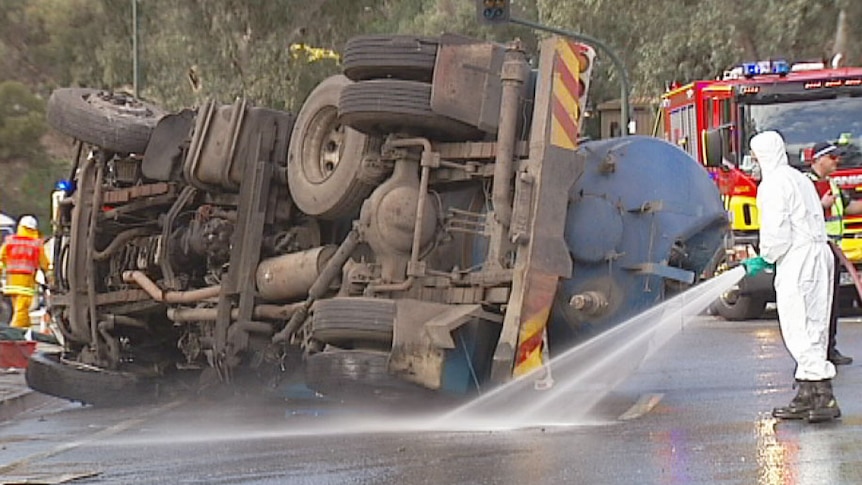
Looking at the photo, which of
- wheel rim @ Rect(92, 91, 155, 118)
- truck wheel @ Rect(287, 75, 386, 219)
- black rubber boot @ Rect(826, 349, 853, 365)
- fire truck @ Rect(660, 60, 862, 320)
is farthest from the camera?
fire truck @ Rect(660, 60, 862, 320)

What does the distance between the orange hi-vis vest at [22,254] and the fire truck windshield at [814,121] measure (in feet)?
26.8

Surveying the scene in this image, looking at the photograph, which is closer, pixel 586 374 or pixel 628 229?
pixel 628 229

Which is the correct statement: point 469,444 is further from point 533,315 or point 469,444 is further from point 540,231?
point 540,231

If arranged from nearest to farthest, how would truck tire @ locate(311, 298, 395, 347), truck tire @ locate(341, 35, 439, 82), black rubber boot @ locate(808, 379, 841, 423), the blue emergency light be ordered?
black rubber boot @ locate(808, 379, 841, 423) → truck tire @ locate(311, 298, 395, 347) → truck tire @ locate(341, 35, 439, 82) → the blue emergency light

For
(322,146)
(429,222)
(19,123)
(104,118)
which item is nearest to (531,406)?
(429,222)

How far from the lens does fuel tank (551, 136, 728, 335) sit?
874 centimetres

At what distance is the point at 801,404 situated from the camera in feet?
27.4

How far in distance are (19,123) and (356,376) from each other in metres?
49.3

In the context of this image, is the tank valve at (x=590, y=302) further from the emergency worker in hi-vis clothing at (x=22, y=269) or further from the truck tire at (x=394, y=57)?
the emergency worker in hi-vis clothing at (x=22, y=269)

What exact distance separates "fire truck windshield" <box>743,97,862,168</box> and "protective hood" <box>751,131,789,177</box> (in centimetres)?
886

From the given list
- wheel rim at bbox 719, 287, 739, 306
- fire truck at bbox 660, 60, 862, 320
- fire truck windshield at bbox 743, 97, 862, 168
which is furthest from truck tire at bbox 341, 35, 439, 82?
wheel rim at bbox 719, 287, 739, 306

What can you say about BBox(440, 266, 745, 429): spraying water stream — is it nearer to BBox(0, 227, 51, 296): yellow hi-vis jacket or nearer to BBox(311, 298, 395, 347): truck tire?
BBox(311, 298, 395, 347): truck tire

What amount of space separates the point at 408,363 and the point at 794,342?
6.79ft

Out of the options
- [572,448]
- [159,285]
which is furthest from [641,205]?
[159,285]
